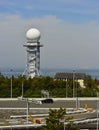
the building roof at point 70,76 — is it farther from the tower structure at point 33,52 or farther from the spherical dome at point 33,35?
the spherical dome at point 33,35

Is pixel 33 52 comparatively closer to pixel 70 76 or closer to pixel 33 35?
pixel 33 35

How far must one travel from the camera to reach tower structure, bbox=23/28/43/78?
288ft

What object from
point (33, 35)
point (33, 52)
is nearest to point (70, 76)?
point (33, 52)

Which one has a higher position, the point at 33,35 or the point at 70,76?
the point at 33,35

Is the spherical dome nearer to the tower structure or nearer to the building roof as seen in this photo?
the tower structure

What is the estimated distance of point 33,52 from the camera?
89.0 metres

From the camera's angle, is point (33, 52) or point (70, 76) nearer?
point (33, 52)

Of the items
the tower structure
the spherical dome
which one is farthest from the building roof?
the spherical dome

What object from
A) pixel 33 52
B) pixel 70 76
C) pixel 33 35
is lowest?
pixel 70 76

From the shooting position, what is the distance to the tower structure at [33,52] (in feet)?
288

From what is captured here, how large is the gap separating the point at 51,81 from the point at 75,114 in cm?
3021

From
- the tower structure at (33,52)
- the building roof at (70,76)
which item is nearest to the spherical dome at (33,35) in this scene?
the tower structure at (33,52)

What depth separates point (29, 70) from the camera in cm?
8981

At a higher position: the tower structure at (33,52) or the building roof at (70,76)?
the tower structure at (33,52)
